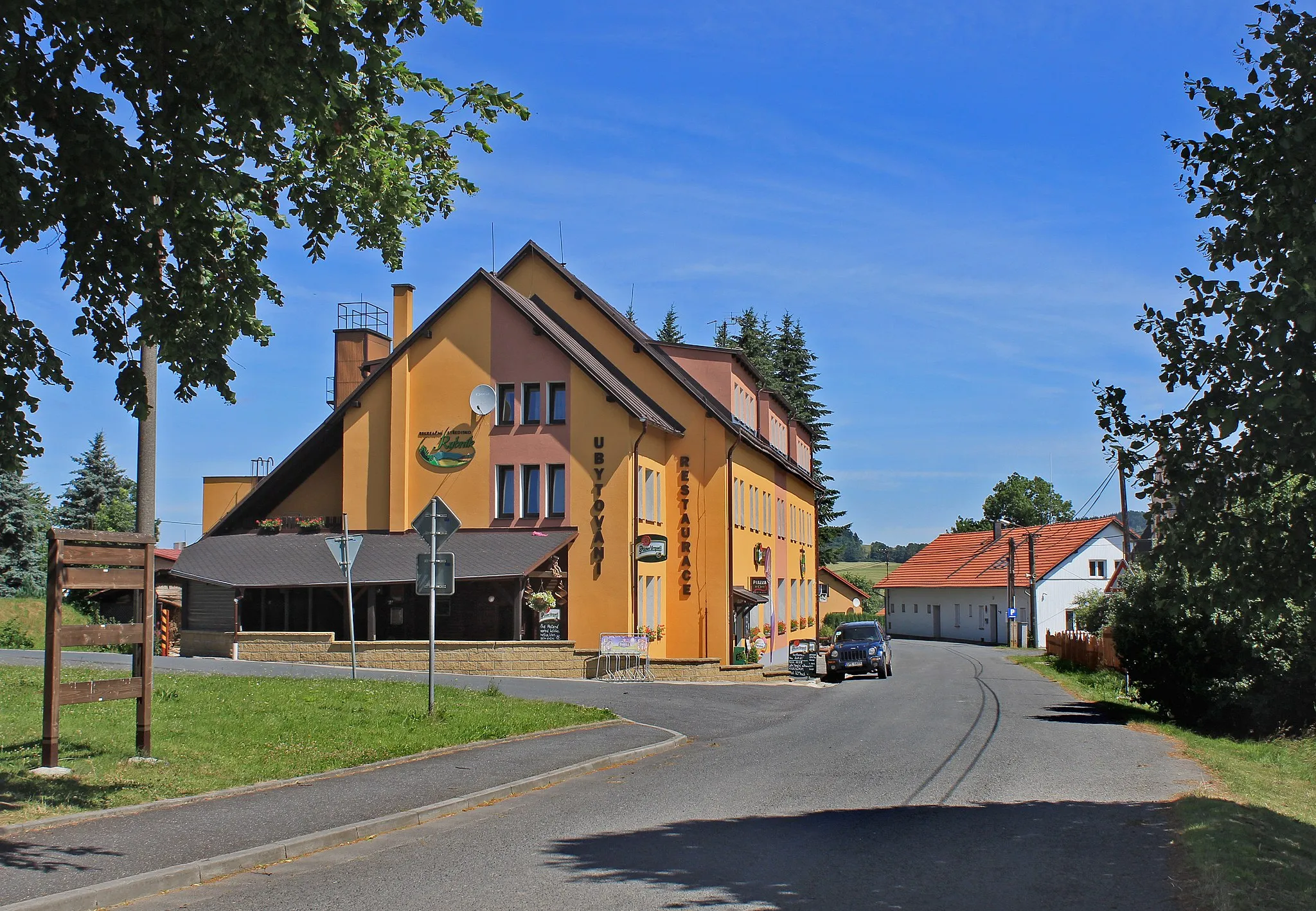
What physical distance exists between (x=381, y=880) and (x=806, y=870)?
2.98 metres

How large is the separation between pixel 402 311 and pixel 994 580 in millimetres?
51363

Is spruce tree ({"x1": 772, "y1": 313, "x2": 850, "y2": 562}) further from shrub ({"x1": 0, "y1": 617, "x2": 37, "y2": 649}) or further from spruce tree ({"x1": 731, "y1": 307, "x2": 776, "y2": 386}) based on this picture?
shrub ({"x1": 0, "y1": 617, "x2": 37, "y2": 649})

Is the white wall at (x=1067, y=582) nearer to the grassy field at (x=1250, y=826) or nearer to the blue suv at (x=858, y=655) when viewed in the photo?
the blue suv at (x=858, y=655)

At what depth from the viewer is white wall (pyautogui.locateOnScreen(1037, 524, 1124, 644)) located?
75188 mm

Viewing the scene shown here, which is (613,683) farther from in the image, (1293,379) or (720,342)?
(720,342)

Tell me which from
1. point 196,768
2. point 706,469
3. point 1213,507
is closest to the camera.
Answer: point 1213,507

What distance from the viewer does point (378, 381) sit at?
37656mm

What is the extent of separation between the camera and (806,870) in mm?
8516

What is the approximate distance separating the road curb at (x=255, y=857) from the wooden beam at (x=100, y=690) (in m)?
3.03

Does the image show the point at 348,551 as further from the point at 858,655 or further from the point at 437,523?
the point at 858,655

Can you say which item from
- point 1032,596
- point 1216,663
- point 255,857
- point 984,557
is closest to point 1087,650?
point 1216,663

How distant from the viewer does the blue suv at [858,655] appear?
115ft

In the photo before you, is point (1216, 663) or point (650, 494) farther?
point (650, 494)

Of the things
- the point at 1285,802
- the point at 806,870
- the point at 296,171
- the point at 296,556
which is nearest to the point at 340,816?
the point at 806,870
